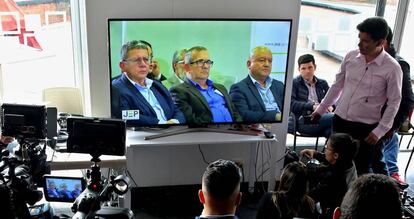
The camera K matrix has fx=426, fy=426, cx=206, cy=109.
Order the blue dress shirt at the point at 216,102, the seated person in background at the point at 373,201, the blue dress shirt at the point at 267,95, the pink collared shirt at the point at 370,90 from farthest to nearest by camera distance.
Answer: the blue dress shirt at the point at 267,95 < the blue dress shirt at the point at 216,102 < the pink collared shirt at the point at 370,90 < the seated person in background at the point at 373,201

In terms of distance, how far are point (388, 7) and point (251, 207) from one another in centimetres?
246

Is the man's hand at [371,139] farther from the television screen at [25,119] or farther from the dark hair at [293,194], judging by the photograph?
the television screen at [25,119]

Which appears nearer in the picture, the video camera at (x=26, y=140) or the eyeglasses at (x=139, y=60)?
the video camera at (x=26, y=140)

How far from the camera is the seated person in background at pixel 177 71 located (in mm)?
3366

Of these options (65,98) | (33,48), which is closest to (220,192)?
(65,98)

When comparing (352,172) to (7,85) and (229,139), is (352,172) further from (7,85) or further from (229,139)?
(7,85)

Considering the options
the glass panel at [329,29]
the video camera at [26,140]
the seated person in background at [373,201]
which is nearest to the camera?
the seated person in background at [373,201]

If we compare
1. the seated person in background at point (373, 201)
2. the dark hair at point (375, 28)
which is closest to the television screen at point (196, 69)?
the dark hair at point (375, 28)

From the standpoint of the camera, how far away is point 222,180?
5.45 feet

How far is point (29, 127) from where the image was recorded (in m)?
2.08

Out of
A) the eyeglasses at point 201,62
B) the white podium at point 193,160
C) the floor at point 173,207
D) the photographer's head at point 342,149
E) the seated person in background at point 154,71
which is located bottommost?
the floor at point 173,207

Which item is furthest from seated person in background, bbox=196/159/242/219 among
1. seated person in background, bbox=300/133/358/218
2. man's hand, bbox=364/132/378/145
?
man's hand, bbox=364/132/378/145

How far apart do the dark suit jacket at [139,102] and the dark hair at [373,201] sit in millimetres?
2296

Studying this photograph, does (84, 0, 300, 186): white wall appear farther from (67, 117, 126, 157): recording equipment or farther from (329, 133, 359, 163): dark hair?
(67, 117, 126, 157): recording equipment
